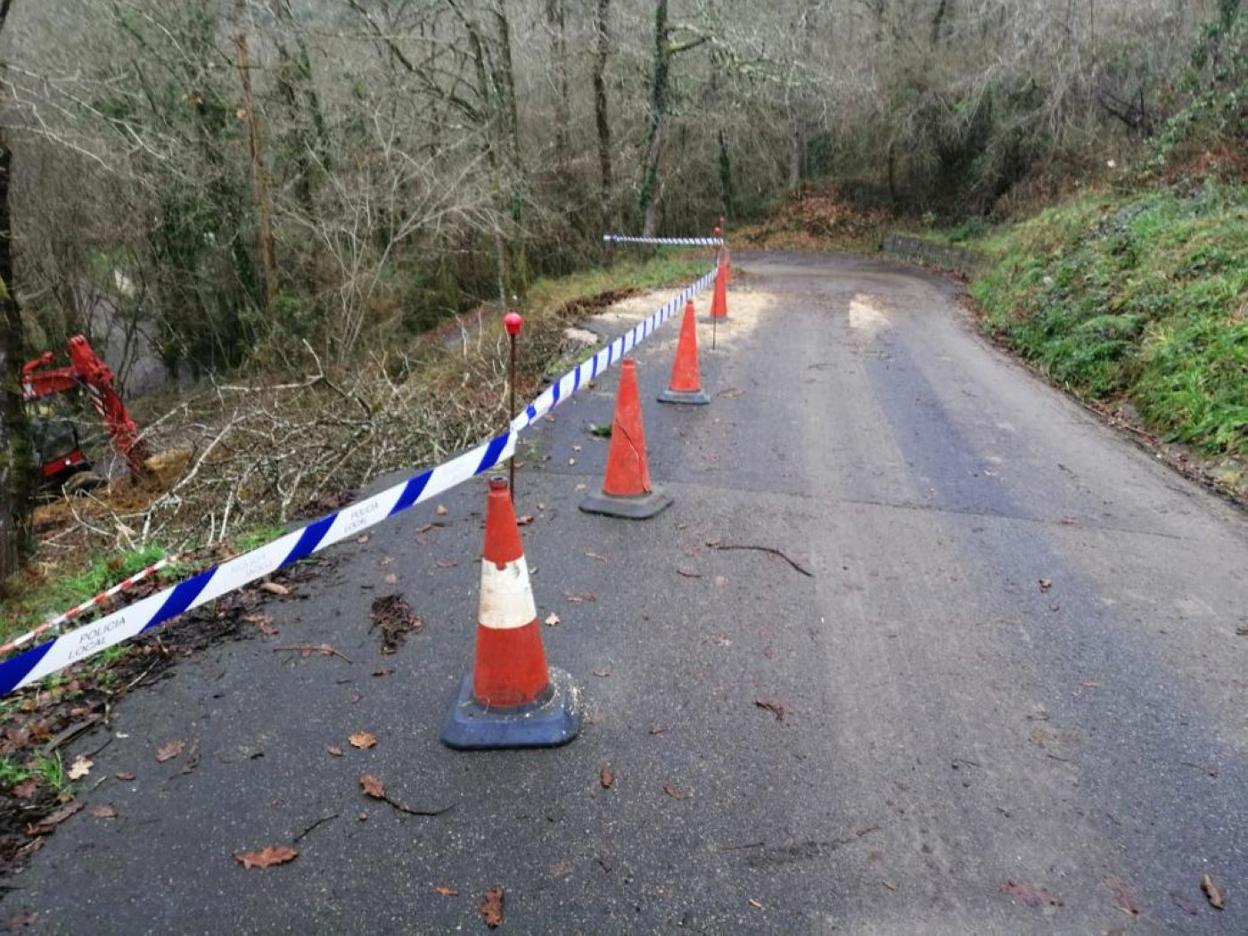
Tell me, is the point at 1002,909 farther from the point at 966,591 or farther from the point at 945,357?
the point at 945,357

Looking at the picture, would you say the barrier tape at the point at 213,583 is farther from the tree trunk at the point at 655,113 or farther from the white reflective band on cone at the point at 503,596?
the tree trunk at the point at 655,113

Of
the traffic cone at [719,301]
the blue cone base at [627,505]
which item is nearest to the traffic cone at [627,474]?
the blue cone base at [627,505]

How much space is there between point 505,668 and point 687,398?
5.41 m

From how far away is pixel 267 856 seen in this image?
275 cm

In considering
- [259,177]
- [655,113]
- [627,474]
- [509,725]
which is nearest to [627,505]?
[627,474]

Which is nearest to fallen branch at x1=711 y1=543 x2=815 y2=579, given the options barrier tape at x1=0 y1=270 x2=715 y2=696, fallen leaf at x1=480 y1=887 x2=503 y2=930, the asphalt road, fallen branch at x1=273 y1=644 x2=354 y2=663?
the asphalt road

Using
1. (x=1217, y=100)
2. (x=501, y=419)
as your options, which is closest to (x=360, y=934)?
(x=501, y=419)

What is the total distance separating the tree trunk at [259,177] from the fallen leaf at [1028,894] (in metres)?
15.6

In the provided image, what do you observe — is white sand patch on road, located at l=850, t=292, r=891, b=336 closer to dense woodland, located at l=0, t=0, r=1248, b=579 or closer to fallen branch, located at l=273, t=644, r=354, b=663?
dense woodland, located at l=0, t=0, r=1248, b=579

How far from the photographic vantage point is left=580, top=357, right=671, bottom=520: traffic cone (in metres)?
5.51

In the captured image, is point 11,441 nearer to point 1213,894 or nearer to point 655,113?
point 1213,894

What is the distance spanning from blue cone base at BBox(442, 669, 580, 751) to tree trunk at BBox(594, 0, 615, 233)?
21200 mm

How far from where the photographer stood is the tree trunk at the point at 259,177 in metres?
14.0

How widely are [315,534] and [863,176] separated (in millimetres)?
33100
